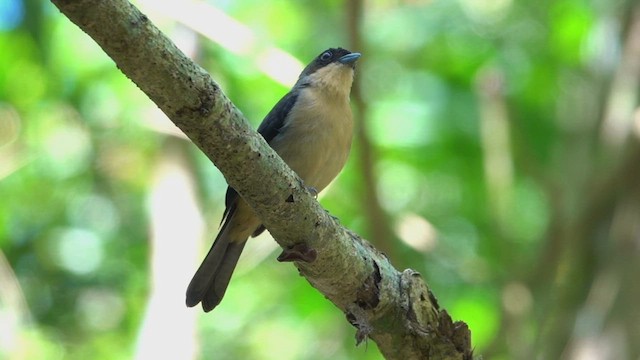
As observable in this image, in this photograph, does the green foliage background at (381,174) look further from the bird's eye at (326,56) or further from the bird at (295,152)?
the bird at (295,152)

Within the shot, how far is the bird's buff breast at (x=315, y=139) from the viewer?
15.8 ft

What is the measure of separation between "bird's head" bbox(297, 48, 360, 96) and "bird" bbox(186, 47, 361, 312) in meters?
0.01

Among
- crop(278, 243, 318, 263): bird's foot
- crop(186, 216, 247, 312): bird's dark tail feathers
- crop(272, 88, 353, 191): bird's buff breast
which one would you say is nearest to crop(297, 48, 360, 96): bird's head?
crop(272, 88, 353, 191): bird's buff breast

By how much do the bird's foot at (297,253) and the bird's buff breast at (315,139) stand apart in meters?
1.48

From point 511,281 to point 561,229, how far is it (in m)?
0.48

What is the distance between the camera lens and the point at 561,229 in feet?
19.2

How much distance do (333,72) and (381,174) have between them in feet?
7.25

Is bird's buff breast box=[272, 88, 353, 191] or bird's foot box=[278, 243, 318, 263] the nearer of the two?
bird's foot box=[278, 243, 318, 263]

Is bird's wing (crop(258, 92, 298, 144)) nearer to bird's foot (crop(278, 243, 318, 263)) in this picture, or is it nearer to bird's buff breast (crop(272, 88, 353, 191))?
bird's buff breast (crop(272, 88, 353, 191))

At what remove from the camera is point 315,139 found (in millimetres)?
4824

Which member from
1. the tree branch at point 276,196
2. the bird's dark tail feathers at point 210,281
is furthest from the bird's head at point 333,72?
the tree branch at point 276,196

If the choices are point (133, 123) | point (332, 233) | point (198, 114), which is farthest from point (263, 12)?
point (198, 114)

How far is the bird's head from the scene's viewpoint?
530 centimetres

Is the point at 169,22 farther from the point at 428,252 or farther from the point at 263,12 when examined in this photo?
the point at 428,252
